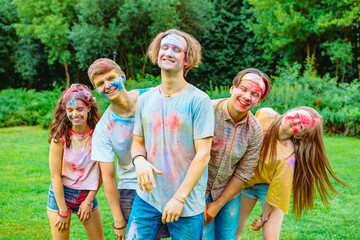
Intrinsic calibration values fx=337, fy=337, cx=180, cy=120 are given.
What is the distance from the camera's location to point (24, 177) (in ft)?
24.3

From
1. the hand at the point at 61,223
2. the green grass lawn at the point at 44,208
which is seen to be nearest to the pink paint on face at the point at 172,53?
the hand at the point at 61,223

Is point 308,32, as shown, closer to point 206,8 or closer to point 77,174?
point 206,8

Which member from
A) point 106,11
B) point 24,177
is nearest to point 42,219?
point 24,177

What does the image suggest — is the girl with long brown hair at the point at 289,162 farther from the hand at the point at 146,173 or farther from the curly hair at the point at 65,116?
the curly hair at the point at 65,116

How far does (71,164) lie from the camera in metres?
3.12

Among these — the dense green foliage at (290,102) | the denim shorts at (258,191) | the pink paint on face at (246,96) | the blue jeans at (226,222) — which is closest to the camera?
the pink paint on face at (246,96)

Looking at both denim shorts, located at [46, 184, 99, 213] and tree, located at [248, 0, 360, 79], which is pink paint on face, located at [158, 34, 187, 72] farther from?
tree, located at [248, 0, 360, 79]

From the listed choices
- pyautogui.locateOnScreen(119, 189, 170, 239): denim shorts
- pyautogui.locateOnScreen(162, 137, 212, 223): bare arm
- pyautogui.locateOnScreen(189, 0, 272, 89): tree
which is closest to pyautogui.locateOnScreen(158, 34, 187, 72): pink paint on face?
pyautogui.locateOnScreen(162, 137, 212, 223): bare arm

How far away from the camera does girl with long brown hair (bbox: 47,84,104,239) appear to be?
10.1ft

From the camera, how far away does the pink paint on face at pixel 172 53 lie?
2.35 meters

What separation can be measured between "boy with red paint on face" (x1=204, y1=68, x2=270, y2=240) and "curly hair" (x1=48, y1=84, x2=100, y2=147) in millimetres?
1197

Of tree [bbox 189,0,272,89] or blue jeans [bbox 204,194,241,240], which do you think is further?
tree [bbox 189,0,272,89]

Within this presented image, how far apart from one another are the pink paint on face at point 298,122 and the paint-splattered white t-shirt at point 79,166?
1.85 meters

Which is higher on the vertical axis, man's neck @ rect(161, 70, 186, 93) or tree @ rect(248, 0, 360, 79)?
tree @ rect(248, 0, 360, 79)
